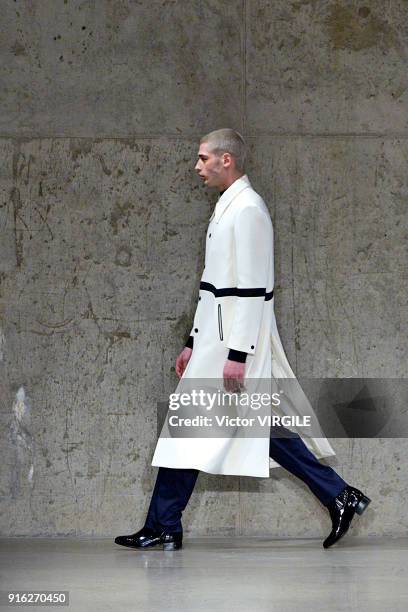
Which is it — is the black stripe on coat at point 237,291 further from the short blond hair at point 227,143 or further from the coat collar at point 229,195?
the short blond hair at point 227,143

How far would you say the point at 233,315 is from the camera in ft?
17.4

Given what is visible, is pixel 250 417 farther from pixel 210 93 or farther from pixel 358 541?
pixel 210 93

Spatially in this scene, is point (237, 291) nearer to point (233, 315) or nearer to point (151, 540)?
Result: point (233, 315)

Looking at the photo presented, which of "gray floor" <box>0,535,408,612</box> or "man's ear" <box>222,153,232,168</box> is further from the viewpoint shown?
"man's ear" <box>222,153,232,168</box>

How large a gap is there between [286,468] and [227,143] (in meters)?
1.55

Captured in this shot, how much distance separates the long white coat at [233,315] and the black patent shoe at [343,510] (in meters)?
0.38

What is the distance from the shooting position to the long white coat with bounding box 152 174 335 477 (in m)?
5.23

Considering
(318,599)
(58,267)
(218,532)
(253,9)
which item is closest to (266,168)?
(253,9)

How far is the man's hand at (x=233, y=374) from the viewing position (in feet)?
17.1

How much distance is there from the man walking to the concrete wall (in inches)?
13.2

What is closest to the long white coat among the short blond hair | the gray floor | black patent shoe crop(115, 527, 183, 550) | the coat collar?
the coat collar

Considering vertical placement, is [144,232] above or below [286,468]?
above

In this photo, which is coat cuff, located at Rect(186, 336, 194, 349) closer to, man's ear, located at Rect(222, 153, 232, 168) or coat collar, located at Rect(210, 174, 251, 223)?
coat collar, located at Rect(210, 174, 251, 223)

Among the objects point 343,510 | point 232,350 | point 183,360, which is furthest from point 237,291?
point 343,510
